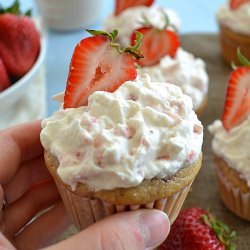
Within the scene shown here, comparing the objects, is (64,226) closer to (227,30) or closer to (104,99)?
(104,99)

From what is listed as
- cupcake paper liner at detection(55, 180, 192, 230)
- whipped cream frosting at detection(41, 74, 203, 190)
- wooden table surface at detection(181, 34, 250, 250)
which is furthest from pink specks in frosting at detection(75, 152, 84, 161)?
wooden table surface at detection(181, 34, 250, 250)

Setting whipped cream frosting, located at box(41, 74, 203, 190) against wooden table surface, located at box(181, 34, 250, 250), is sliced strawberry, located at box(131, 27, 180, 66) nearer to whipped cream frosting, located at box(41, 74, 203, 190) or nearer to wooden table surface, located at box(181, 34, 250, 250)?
wooden table surface, located at box(181, 34, 250, 250)

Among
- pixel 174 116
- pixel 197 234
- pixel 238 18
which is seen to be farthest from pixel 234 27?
pixel 174 116

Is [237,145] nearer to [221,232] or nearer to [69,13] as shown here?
[221,232]

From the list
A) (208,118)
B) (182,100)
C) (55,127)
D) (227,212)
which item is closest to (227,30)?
(208,118)

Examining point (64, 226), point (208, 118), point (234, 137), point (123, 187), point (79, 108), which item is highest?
point (79, 108)

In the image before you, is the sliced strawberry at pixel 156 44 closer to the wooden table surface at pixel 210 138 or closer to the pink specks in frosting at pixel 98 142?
the wooden table surface at pixel 210 138

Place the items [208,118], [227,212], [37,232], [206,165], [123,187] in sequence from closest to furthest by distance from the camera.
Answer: [123,187] → [37,232] → [227,212] → [206,165] → [208,118]

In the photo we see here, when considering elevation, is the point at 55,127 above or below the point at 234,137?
above
